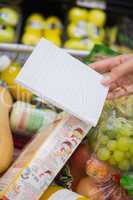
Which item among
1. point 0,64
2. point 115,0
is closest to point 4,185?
point 0,64

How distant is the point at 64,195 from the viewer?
2.73 ft

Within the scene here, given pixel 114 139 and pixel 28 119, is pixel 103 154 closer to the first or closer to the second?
pixel 114 139

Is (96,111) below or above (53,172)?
above

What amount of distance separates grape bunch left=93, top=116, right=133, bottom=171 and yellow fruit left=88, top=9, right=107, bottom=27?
1.12 meters

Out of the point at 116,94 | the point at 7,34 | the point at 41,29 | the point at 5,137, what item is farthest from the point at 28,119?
the point at 41,29

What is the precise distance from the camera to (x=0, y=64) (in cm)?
122

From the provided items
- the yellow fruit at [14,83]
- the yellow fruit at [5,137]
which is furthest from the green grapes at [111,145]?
the yellow fruit at [14,83]

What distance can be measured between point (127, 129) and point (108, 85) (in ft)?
0.36

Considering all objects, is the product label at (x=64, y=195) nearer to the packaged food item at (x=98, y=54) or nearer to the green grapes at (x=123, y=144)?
the green grapes at (x=123, y=144)

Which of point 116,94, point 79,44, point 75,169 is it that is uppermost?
point 116,94

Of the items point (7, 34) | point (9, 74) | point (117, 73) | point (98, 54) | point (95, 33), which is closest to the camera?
point (117, 73)

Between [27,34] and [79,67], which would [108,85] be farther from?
[27,34]

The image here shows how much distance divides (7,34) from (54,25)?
247 millimetres

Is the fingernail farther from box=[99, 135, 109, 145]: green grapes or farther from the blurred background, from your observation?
the blurred background
